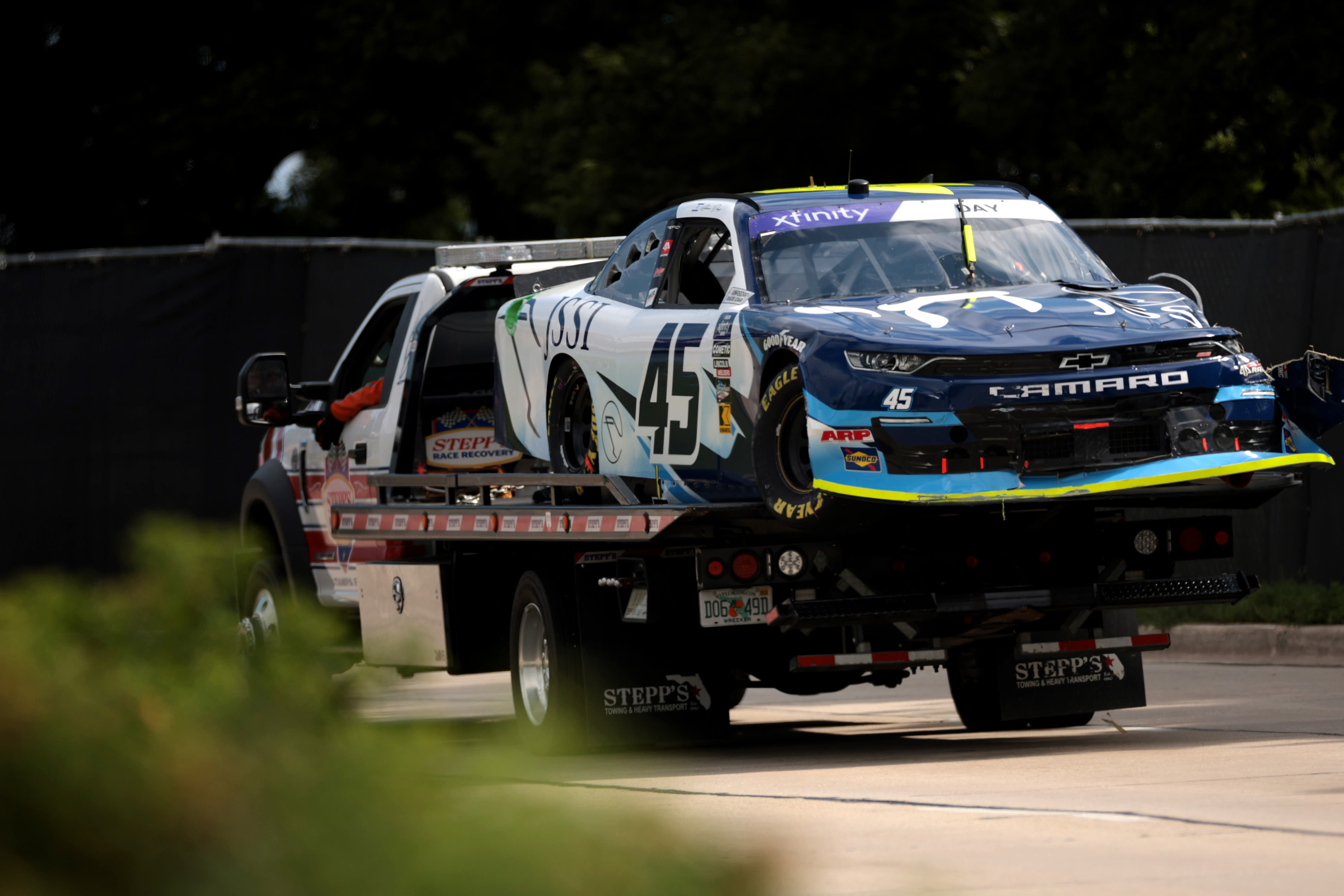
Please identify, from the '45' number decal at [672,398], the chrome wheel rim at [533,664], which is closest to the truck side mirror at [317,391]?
the chrome wheel rim at [533,664]

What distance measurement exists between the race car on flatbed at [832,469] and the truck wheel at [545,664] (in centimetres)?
2

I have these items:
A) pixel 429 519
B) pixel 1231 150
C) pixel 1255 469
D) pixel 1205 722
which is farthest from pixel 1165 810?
pixel 1231 150

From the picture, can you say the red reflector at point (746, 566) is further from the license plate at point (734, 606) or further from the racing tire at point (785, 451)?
the racing tire at point (785, 451)

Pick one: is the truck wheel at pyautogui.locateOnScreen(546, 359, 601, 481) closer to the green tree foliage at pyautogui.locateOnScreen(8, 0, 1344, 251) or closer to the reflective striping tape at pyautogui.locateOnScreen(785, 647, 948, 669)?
the reflective striping tape at pyautogui.locateOnScreen(785, 647, 948, 669)

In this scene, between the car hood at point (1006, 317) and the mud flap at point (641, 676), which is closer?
the car hood at point (1006, 317)

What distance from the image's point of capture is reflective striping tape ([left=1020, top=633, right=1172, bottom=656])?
986 cm

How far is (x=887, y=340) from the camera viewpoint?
857 cm

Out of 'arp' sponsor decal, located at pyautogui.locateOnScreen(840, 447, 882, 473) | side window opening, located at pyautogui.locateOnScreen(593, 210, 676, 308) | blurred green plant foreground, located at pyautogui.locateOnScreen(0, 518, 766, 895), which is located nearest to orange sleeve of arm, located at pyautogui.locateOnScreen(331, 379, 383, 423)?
side window opening, located at pyautogui.locateOnScreen(593, 210, 676, 308)

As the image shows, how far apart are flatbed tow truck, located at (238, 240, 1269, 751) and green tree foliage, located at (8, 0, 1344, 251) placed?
43.7ft

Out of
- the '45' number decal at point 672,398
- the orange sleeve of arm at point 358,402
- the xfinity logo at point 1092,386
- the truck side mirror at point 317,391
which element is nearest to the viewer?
the xfinity logo at point 1092,386

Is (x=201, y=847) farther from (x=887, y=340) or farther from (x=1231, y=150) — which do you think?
(x=1231, y=150)

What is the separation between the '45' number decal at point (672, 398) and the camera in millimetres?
9672

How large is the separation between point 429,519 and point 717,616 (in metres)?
2.50

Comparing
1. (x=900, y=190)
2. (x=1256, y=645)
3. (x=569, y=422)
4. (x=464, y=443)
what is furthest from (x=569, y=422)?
(x=1256, y=645)
